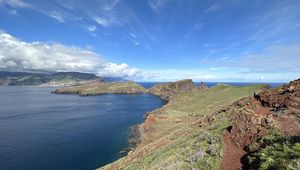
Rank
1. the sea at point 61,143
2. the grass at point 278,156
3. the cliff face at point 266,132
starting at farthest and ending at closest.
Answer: the sea at point 61,143
the cliff face at point 266,132
the grass at point 278,156

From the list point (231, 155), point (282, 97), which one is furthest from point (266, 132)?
point (282, 97)

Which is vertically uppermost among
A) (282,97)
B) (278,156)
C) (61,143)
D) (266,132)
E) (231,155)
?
(282,97)

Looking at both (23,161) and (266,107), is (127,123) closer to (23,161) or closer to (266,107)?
(23,161)

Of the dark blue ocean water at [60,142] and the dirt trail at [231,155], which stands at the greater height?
the dirt trail at [231,155]

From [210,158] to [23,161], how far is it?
Result: 6249 cm

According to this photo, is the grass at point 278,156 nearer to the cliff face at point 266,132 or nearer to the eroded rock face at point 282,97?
the cliff face at point 266,132

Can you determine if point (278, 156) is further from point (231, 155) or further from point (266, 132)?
point (266, 132)

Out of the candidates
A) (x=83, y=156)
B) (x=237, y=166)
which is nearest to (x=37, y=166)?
(x=83, y=156)

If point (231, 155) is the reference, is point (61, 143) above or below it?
below

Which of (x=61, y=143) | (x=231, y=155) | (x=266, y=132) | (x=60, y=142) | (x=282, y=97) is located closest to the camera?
(x=231, y=155)

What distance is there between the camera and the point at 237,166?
19.6 m

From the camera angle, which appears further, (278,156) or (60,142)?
(60,142)

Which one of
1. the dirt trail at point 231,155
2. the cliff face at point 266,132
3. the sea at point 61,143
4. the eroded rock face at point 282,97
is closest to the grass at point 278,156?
the cliff face at point 266,132

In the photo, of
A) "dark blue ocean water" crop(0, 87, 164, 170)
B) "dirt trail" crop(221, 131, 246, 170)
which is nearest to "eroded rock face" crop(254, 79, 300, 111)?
"dirt trail" crop(221, 131, 246, 170)
